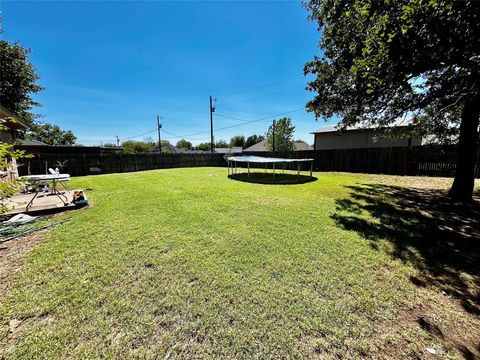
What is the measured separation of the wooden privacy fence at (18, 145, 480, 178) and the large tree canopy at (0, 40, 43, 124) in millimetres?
3814

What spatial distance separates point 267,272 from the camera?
2570mm

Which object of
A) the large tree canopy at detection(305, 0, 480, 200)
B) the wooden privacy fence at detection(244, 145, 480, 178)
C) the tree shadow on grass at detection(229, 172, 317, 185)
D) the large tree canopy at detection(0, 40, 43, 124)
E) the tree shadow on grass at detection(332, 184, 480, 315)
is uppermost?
the large tree canopy at detection(0, 40, 43, 124)

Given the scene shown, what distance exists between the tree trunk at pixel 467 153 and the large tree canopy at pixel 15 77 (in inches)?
837

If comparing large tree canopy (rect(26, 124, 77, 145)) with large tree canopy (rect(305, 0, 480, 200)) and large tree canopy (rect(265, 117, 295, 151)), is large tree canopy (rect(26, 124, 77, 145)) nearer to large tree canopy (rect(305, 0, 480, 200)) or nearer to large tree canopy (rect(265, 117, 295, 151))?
large tree canopy (rect(265, 117, 295, 151))

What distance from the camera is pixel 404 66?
4.22 m

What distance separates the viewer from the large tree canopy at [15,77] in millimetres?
11912

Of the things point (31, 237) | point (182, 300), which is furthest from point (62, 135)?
point (182, 300)

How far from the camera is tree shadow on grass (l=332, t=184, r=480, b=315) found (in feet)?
8.34

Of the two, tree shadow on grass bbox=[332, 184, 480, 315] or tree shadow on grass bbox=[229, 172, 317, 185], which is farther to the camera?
tree shadow on grass bbox=[229, 172, 317, 185]

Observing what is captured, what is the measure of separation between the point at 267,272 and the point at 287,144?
90.1 ft

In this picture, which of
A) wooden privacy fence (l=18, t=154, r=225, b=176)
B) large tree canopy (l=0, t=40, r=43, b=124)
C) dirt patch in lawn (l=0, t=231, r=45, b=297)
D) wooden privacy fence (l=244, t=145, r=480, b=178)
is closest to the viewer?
dirt patch in lawn (l=0, t=231, r=45, b=297)

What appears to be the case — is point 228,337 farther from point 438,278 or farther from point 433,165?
point 433,165

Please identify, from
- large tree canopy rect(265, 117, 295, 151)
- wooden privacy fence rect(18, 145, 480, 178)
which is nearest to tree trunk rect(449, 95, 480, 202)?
Result: wooden privacy fence rect(18, 145, 480, 178)

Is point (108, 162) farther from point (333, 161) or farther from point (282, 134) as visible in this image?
point (282, 134)
